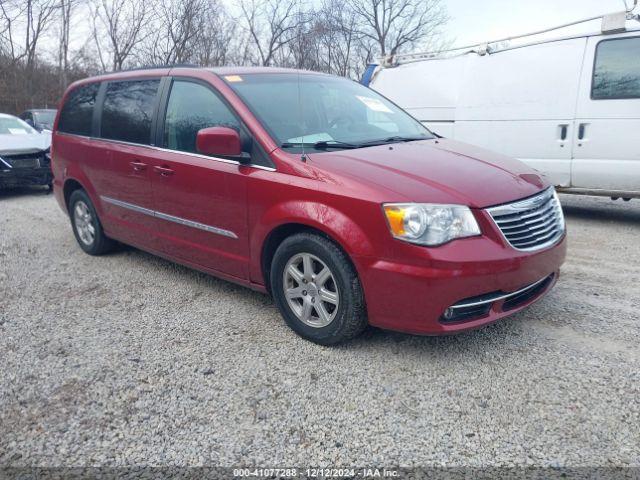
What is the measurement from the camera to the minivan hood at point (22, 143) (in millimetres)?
9023

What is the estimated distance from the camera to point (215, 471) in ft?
7.36

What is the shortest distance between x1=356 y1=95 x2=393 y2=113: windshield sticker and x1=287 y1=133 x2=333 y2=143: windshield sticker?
821 millimetres

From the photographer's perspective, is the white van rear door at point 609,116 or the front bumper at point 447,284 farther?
the white van rear door at point 609,116

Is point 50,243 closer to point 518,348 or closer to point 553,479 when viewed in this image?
point 518,348

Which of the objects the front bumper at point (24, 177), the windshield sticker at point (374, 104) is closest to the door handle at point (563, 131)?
the windshield sticker at point (374, 104)

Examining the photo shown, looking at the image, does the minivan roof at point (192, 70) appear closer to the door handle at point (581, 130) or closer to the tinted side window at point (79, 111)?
the tinted side window at point (79, 111)

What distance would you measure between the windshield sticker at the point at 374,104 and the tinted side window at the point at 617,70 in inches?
117

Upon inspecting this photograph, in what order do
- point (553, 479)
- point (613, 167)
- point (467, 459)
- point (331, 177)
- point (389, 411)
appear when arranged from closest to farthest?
point (553, 479) < point (467, 459) < point (389, 411) < point (331, 177) < point (613, 167)

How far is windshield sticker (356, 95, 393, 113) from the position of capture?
427 cm

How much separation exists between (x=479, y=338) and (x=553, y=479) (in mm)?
1235

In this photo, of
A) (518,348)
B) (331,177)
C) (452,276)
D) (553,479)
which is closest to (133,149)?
(331,177)

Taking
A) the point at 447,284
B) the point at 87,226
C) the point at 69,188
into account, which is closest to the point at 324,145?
the point at 447,284

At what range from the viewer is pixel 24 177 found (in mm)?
9062

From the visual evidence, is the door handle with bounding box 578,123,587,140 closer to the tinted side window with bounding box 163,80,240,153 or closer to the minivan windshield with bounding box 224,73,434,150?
the minivan windshield with bounding box 224,73,434,150
